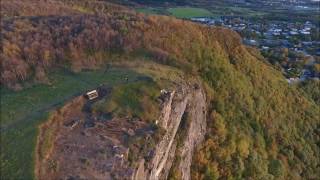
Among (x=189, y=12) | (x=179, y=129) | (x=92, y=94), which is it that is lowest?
(x=189, y=12)

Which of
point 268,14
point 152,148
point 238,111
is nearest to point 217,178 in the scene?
point 238,111

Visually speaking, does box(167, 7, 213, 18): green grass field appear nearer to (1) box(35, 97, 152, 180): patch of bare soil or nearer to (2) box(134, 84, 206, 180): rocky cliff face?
(2) box(134, 84, 206, 180): rocky cliff face

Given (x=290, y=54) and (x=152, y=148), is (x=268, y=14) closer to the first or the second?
(x=290, y=54)

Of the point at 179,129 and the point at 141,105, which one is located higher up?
the point at 141,105

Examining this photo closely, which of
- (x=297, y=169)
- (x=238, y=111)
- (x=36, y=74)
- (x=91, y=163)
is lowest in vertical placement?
(x=297, y=169)

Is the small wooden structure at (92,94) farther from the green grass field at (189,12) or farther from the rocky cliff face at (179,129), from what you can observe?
the green grass field at (189,12)

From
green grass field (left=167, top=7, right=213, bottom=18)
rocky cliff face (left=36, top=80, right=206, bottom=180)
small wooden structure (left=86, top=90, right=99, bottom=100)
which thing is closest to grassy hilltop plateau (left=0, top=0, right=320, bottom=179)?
rocky cliff face (left=36, top=80, right=206, bottom=180)

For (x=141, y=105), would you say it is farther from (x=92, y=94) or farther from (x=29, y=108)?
(x=29, y=108)

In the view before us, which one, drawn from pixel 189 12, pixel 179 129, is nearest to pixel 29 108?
pixel 179 129
